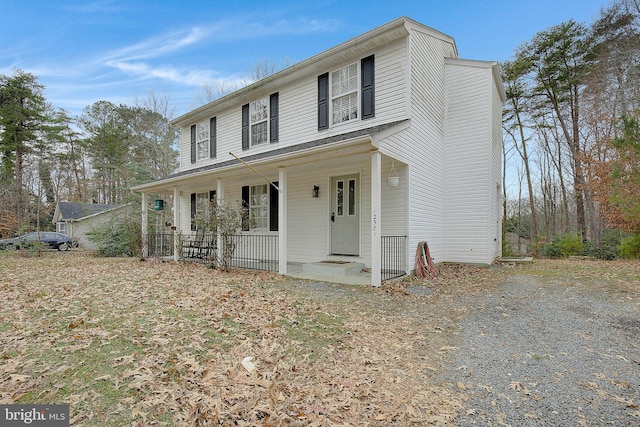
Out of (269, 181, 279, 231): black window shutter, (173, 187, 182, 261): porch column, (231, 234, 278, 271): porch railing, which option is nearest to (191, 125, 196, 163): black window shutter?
(173, 187, 182, 261): porch column

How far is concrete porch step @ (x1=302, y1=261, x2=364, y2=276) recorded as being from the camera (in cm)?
754

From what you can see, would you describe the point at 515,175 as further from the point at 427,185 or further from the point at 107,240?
the point at 107,240

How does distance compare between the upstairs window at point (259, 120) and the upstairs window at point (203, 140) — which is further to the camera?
the upstairs window at point (203, 140)

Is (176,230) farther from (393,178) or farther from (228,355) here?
(228,355)

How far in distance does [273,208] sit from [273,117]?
3091 mm

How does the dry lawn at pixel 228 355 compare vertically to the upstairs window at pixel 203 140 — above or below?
below

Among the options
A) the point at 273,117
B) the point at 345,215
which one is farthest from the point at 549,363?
the point at 273,117

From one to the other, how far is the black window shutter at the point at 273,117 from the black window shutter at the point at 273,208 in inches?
65.3

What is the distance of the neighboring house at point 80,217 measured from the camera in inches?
923

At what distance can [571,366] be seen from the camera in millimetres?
3189

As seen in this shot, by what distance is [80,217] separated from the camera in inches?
958

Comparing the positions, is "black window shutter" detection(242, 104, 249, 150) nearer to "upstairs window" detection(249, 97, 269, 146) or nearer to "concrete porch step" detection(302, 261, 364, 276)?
"upstairs window" detection(249, 97, 269, 146)

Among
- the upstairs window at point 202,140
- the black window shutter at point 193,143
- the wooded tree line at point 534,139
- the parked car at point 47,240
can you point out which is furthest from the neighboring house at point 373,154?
Result: the parked car at point 47,240

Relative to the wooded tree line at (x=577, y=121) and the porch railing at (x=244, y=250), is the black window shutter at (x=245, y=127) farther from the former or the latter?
the wooded tree line at (x=577, y=121)
